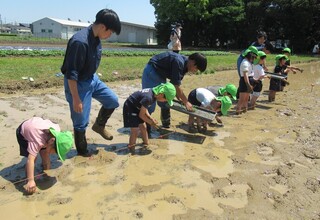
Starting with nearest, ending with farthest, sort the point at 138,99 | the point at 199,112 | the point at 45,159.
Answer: the point at 45,159 < the point at 138,99 < the point at 199,112

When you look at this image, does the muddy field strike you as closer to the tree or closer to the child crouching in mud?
the child crouching in mud

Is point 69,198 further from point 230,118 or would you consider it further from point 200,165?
point 230,118

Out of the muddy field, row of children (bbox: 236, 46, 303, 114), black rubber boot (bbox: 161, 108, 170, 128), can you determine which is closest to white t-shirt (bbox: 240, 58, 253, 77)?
row of children (bbox: 236, 46, 303, 114)

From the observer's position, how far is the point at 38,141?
3.58 metres

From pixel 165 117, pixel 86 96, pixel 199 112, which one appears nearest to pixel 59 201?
pixel 86 96

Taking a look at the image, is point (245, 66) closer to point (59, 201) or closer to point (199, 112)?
point (199, 112)

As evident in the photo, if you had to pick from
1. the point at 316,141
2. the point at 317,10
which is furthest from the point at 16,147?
the point at 317,10

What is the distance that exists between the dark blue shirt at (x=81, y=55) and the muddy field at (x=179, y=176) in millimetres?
1208

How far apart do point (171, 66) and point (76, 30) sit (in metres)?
62.8

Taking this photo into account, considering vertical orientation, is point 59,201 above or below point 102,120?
below

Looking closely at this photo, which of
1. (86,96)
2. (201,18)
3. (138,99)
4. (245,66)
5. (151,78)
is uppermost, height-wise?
(201,18)

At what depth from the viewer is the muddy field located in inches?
129

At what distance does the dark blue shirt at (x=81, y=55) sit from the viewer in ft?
12.5

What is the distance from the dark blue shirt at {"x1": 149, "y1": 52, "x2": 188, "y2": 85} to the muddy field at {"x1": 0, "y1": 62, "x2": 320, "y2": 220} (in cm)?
107
